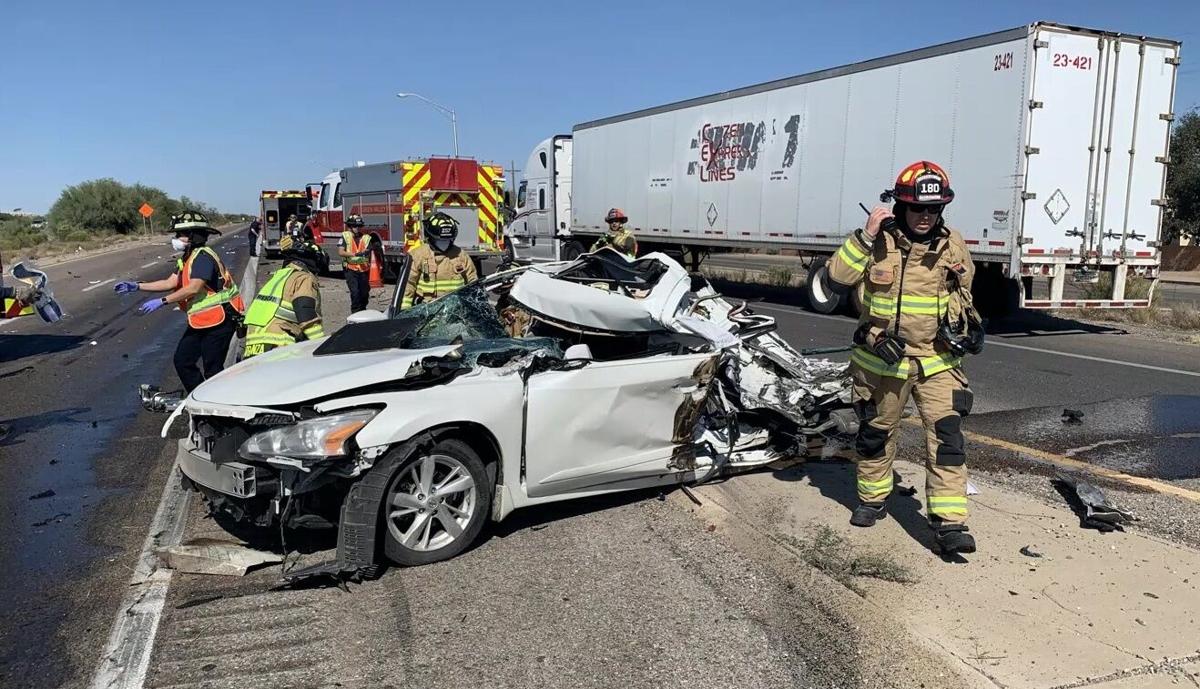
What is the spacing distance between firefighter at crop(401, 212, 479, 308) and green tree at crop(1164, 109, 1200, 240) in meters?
34.3

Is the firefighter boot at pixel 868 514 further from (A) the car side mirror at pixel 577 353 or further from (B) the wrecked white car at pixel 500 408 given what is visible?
(A) the car side mirror at pixel 577 353

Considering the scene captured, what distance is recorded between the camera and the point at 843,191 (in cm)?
1466

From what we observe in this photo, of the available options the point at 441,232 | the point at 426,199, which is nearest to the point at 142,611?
the point at 441,232

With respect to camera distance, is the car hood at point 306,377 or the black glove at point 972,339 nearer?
the car hood at point 306,377

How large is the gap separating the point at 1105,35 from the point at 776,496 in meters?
10.4

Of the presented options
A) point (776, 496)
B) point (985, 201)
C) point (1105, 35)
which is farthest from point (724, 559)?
point (1105, 35)

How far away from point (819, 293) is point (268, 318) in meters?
11.4

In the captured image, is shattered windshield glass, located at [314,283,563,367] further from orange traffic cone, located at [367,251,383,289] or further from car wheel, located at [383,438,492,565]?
orange traffic cone, located at [367,251,383,289]

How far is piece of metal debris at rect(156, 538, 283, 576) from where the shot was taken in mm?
4094

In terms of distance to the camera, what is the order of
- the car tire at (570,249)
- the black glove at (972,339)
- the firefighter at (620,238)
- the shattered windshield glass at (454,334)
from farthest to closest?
the car tire at (570,249)
the firefighter at (620,238)
the shattered windshield glass at (454,334)
the black glove at (972,339)

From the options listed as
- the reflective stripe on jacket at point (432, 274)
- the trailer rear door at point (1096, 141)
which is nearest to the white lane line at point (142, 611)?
the reflective stripe on jacket at point (432, 274)

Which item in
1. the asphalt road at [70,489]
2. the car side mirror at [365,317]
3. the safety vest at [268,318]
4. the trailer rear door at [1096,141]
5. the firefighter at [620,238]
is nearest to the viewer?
the asphalt road at [70,489]

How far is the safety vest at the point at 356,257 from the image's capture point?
12844 millimetres

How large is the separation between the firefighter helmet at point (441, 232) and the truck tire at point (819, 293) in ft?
30.7
